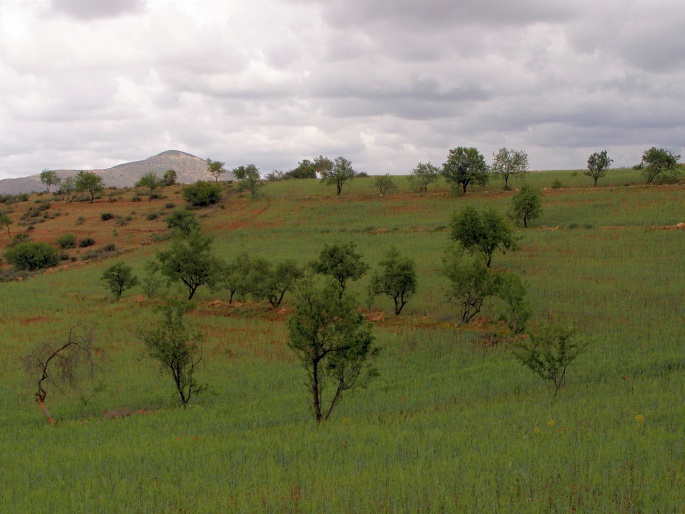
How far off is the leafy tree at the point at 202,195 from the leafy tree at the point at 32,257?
26.9 m

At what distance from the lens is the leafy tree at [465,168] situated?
82.2 m

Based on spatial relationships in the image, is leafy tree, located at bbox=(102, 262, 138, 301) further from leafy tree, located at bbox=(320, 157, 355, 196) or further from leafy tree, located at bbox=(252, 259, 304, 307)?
leafy tree, located at bbox=(320, 157, 355, 196)

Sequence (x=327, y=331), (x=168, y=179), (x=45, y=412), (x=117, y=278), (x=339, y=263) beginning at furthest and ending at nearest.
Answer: (x=168, y=179) → (x=117, y=278) → (x=339, y=263) → (x=45, y=412) → (x=327, y=331)

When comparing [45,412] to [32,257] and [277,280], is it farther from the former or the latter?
[32,257]

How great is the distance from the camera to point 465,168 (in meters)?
82.8

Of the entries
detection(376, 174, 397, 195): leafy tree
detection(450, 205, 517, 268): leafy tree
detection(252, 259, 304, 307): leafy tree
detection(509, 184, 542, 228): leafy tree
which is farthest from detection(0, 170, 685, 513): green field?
detection(376, 174, 397, 195): leafy tree

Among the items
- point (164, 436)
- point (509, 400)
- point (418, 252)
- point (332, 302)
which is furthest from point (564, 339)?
point (418, 252)

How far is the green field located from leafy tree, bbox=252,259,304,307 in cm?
151

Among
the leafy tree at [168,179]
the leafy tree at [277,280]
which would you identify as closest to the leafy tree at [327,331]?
the leafy tree at [277,280]

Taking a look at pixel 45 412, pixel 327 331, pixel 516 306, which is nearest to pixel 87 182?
pixel 516 306

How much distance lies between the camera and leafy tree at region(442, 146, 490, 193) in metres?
82.2

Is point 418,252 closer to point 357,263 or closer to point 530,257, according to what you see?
point 530,257

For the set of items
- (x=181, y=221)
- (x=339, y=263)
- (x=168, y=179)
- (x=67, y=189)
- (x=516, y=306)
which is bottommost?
(x=516, y=306)

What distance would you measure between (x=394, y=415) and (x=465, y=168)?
70.9m
